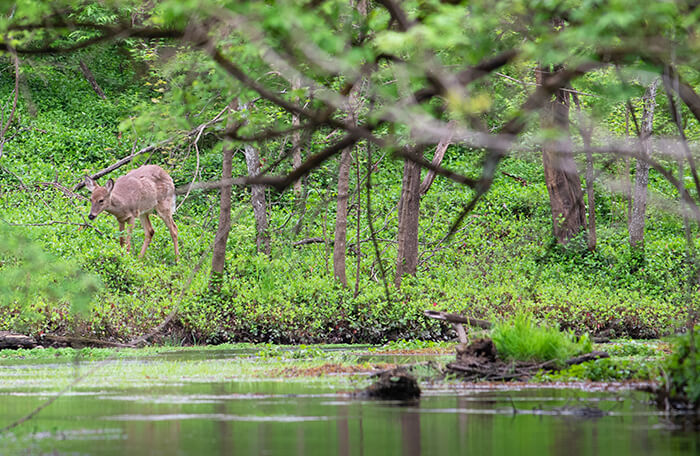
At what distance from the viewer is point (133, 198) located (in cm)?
2795

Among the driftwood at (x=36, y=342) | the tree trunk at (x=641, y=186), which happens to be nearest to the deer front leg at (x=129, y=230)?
the driftwood at (x=36, y=342)

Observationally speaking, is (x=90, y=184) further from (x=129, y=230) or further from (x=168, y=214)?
(x=168, y=214)

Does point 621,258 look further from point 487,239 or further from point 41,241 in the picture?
point 41,241

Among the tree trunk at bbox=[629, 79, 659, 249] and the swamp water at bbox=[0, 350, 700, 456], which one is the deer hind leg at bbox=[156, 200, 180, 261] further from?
the swamp water at bbox=[0, 350, 700, 456]

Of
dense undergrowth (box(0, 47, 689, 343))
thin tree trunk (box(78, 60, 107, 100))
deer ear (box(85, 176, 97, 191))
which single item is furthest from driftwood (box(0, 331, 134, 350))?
thin tree trunk (box(78, 60, 107, 100))

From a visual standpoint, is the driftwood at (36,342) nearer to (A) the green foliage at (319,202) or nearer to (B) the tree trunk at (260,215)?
(A) the green foliage at (319,202)

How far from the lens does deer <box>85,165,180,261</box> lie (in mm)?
27781

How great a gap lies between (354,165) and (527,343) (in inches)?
683

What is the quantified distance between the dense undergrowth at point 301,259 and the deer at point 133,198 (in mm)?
904

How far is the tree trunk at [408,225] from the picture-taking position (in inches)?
1050

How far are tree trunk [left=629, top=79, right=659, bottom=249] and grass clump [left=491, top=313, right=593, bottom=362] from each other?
652 inches

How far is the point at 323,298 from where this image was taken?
24.4 m

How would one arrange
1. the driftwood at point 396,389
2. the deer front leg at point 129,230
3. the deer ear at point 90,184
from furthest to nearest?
the deer front leg at point 129,230
the deer ear at point 90,184
the driftwood at point 396,389

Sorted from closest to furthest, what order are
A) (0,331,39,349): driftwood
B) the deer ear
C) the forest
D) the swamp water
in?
1. the forest
2. the swamp water
3. (0,331,39,349): driftwood
4. the deer ear
